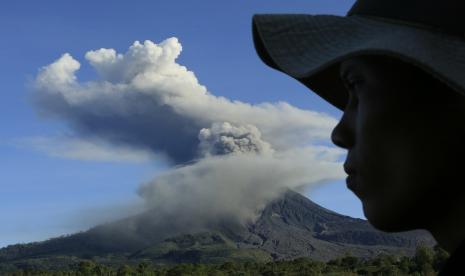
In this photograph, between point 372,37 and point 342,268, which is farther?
point 342,268

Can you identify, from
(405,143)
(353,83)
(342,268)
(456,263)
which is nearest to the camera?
(456,263)

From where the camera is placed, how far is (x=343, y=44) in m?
1.50

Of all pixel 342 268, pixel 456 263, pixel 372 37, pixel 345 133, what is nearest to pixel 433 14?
pixel 372 37

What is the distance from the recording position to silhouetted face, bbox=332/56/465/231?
4.62ft

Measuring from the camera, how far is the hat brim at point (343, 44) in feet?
4.40

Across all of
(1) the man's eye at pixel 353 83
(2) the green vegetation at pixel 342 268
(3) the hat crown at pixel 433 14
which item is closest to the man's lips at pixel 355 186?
(1) the man's eye at pixel 353 83

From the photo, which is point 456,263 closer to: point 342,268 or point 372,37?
point 372,37

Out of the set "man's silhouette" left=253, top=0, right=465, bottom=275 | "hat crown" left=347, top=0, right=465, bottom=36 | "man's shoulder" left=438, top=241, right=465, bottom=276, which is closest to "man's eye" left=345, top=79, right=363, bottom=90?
"man's silhouette" left=253, top=0, right=465, bottom=275

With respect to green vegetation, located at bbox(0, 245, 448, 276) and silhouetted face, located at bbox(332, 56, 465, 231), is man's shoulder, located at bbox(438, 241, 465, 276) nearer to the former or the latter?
silhouetted face, located at bbox(332, 56, 465, 231)

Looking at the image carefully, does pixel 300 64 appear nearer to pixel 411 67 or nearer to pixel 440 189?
pixel 411 67

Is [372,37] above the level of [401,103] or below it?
above

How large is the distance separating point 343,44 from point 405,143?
283 mm

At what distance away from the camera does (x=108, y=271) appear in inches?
3693

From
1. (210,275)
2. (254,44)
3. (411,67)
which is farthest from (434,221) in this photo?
(210,275)
